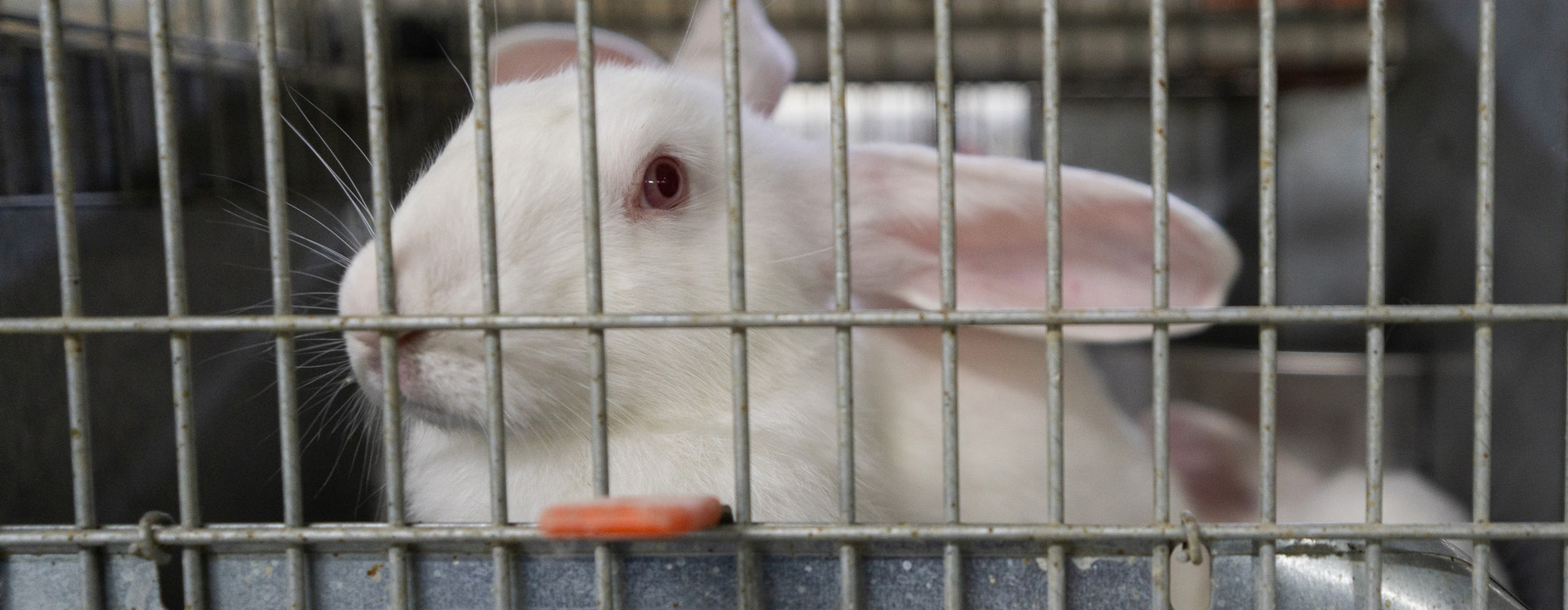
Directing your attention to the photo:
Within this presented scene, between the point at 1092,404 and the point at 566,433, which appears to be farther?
the point at 1092,404

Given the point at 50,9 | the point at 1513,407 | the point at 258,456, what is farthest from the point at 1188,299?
the point at 258,456

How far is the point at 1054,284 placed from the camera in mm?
617

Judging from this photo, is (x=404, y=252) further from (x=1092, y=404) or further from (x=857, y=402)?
(x=1092, y=404)

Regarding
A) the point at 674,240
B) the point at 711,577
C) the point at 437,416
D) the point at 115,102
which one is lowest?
the point at 711,577

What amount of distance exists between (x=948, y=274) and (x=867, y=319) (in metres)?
0.06

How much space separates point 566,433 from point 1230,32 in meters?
1.55

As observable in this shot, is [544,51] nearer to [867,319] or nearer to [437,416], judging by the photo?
[437,416]

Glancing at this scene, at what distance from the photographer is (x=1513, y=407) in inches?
44.8

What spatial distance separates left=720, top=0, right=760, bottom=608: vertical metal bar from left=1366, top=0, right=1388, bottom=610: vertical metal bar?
1.21 ft

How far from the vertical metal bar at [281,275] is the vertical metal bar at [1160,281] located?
522mm

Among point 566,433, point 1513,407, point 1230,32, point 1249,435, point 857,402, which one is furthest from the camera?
point 1230,32

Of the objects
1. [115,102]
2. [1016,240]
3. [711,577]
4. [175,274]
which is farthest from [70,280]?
[1016,240]

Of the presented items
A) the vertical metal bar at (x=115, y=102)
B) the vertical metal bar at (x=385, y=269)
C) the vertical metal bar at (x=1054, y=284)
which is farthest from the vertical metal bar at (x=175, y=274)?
the vertical metal bar at (x=115, y=102)

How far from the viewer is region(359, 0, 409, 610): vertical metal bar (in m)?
0.62
